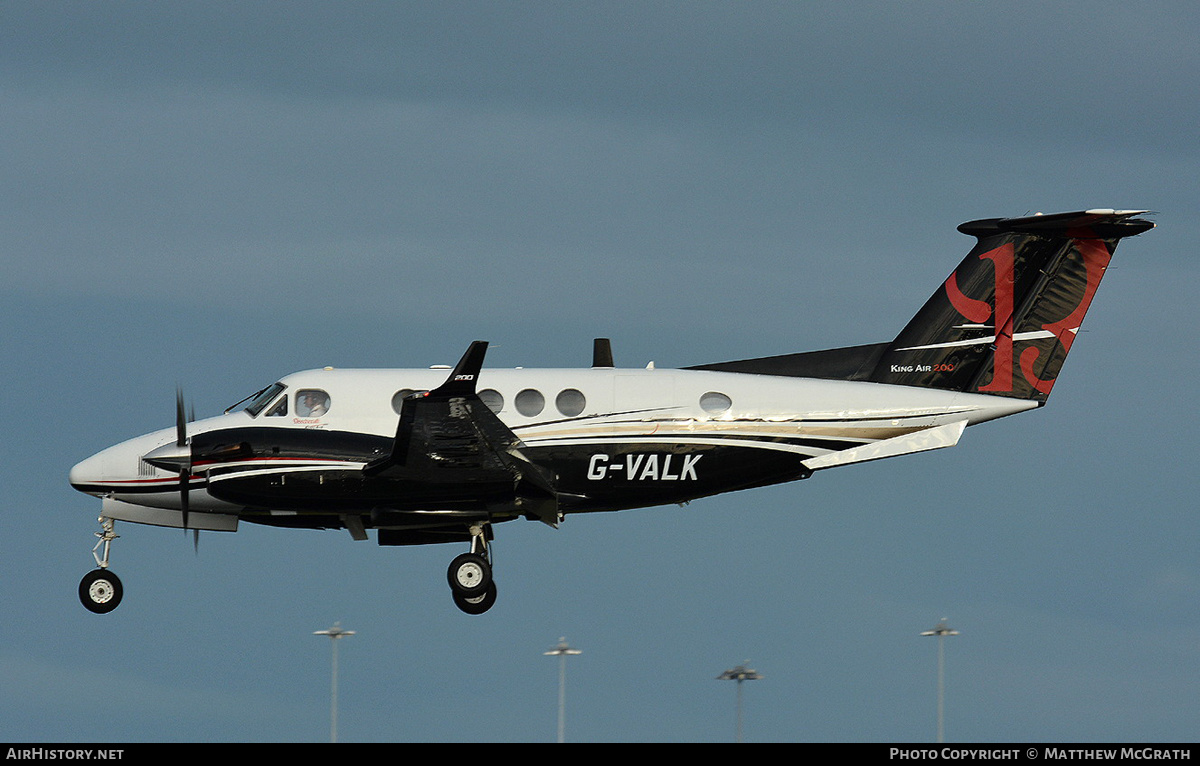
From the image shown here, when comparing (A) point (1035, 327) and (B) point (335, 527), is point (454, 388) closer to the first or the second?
(B) point (335, 527)

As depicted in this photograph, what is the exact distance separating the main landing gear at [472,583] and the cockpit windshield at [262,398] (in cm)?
376

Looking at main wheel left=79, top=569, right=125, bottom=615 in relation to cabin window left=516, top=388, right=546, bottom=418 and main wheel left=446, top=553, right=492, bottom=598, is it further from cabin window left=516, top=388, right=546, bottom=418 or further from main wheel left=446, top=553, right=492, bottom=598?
cabin window left=516, top=388, right=546, bottom=418

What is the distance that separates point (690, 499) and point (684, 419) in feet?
4.32

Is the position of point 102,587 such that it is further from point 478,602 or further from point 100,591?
point 478,602

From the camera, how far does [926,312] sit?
997 inches

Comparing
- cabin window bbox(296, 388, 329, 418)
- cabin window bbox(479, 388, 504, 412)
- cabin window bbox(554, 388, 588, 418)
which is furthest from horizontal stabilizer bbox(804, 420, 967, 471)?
cabin window bbox(296, 388, 329, 418)

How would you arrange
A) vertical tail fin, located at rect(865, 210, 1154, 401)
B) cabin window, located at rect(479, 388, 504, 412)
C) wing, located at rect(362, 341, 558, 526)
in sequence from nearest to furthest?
1. wing, located at rect(362, 341, 558, 526)
2. cabin window, located at rect(479, 388, 504, 412)
3. vertical tail fin, located at rect(865, 210, 1154, 401)

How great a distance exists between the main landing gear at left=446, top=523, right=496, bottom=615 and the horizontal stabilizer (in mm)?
5077

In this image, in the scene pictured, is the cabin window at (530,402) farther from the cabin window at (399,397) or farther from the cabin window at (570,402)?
the cabin window at (399,397)

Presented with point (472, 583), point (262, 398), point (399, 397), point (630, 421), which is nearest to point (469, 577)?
point (472, 583)

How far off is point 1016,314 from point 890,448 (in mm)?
3096

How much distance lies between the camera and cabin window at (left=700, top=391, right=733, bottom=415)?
23.8 m
